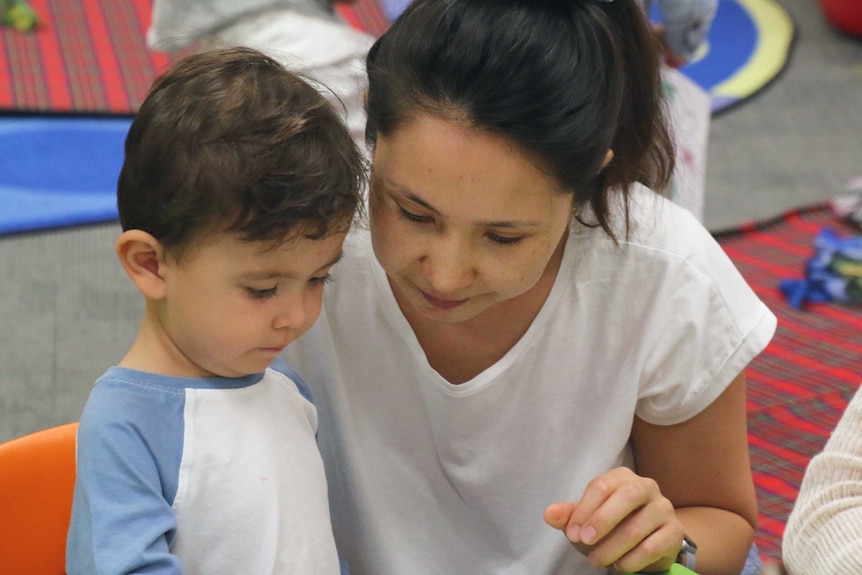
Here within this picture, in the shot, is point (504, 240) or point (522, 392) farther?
point (522, 392)

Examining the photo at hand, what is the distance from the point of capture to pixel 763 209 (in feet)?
10.3

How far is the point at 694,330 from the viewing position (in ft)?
3.86

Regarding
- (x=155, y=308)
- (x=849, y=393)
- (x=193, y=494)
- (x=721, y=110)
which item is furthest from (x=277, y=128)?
(x=721, y=110)

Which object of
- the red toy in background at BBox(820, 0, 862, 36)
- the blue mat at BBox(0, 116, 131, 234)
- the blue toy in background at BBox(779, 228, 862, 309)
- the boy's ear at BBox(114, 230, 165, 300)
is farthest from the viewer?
the red toy in background at BBox(820, 0, 862, 36)

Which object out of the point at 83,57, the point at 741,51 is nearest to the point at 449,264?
the point at 83,57

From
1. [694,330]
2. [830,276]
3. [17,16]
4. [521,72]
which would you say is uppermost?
[521,72]

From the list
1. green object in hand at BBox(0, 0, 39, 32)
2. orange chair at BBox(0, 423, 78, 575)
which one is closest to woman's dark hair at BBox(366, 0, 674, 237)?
orange chair at BBox(0, 423, 78, 575)

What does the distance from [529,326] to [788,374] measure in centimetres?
138

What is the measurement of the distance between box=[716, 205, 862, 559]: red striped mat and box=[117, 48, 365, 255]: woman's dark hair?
1.23m

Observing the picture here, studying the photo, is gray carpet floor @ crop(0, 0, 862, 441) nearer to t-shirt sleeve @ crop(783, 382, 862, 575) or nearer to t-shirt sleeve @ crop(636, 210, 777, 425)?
t-shirt sleeve @ crop(636, 210, 777, 425)

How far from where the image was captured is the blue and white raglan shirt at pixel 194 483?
89 centimetres

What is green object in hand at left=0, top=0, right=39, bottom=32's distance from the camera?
3.66m

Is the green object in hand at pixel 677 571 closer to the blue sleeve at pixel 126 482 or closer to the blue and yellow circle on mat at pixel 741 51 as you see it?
the blue sleeve at pixel 126 482

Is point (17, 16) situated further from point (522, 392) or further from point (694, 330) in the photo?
point (694, 330)
